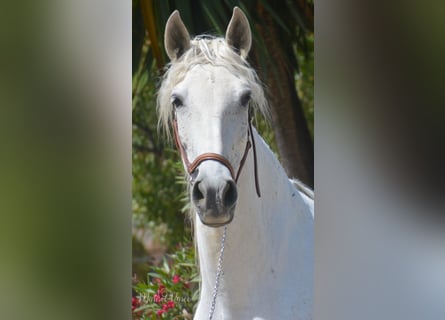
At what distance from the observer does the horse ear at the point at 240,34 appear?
1.77 meters

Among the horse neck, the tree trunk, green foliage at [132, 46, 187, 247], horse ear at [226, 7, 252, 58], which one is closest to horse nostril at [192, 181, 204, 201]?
the horse neck

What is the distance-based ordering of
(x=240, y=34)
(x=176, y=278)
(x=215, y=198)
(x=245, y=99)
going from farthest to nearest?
(x=176, y=278)
(x=240, y=34)
(x=245, y=99)
(x=215, y=198)

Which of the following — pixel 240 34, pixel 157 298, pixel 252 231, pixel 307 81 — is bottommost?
pixel 157 298

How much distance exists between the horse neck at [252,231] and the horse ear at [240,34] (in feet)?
0.96

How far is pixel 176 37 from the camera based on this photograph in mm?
1778

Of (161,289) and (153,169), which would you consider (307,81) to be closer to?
(153,169)

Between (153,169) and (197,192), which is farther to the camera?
(153,169)

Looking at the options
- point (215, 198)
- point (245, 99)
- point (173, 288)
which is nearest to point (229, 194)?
point (215, 198)

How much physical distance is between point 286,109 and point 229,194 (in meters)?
0.44

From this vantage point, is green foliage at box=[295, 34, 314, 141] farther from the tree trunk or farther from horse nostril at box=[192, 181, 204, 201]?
horse nostril at box=[192, 181, 204, 201]

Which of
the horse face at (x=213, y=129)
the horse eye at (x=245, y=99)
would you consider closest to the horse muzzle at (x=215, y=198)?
the horse face at (x=213, y=129)

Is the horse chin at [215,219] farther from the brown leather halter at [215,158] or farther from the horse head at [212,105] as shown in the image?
the brown leather halter at [215,158]

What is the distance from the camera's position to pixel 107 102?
1.93 meters

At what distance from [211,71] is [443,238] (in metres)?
1.04
